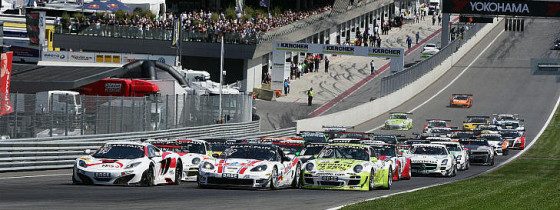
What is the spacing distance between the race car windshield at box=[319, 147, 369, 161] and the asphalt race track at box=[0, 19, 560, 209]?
117 centimetres

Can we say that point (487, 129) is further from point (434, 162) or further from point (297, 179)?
point (297, 179)

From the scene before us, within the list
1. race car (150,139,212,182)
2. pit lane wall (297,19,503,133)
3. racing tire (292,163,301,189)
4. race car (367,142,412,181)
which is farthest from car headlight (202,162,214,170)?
pit lane wall (297,19,503,133)

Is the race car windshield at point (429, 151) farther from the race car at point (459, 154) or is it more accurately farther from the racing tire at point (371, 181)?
the racing tire at point (371, 181)

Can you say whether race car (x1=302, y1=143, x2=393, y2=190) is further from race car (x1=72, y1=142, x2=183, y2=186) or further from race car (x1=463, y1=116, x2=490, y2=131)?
race car (x1=463, y1=116, x2=490, y2=131)

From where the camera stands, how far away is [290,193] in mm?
26516

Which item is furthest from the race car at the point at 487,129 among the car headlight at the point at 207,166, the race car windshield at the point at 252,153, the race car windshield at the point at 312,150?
the car headlight at the point at 207,166

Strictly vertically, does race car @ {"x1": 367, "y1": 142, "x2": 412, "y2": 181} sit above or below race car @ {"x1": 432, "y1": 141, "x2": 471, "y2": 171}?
above

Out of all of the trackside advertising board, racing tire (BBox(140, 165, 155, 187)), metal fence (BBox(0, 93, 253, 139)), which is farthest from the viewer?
the trackside advertising board

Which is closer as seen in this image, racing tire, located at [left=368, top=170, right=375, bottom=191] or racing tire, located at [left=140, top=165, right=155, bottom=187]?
racing tire, located at [left=140, top=165, right=155, bottom=187]

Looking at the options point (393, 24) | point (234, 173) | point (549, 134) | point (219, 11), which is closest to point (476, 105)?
point (549, 134)

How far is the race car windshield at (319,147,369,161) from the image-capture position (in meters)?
29.6

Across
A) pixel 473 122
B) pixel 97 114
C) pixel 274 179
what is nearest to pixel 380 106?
pixel 473 122

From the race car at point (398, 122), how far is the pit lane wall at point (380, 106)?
2402 mm

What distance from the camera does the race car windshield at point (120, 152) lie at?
1123 inches
